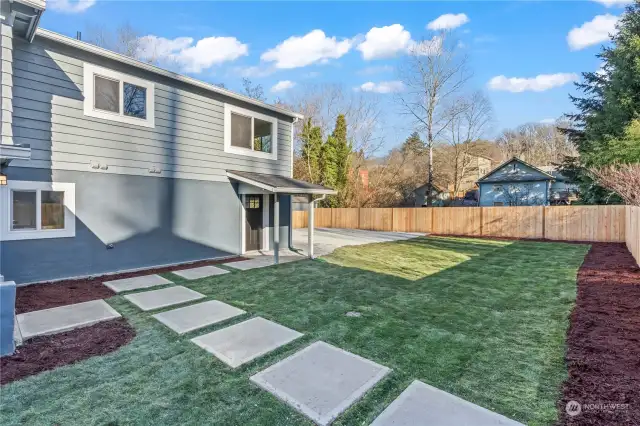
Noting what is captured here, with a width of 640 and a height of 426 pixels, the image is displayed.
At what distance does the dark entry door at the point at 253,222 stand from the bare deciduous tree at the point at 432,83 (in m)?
14.7

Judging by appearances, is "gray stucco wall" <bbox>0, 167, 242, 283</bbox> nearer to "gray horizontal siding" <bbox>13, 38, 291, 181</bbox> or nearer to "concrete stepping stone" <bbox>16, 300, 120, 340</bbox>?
"gray horizontal siding" <bbox>13, 38, 291, 181</bbox>

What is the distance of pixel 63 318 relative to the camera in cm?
394

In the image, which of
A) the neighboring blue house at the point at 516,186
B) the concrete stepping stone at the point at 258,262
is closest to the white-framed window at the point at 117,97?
the concrete stepping stone at the point at 258,262

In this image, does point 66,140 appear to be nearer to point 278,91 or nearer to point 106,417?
point 106,417

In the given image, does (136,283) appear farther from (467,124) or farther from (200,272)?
(467,124)

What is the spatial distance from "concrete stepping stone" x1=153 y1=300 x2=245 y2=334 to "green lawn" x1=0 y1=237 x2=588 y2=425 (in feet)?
0.44

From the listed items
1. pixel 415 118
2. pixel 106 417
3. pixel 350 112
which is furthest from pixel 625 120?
pixel 106 417

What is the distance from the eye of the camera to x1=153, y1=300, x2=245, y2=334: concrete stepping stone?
373 centimetres

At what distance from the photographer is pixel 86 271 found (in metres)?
5.96

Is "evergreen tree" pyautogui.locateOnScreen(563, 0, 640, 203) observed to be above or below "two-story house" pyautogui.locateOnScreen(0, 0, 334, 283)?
above

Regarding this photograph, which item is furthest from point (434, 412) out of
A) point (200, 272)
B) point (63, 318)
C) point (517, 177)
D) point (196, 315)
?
point (517, 177)

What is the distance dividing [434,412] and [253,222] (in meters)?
7.47

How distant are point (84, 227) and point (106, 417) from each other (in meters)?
4.91

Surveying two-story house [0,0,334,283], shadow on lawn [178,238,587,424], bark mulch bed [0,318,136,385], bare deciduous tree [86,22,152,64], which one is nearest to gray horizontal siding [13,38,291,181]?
two-story house [0,0,334,283]
